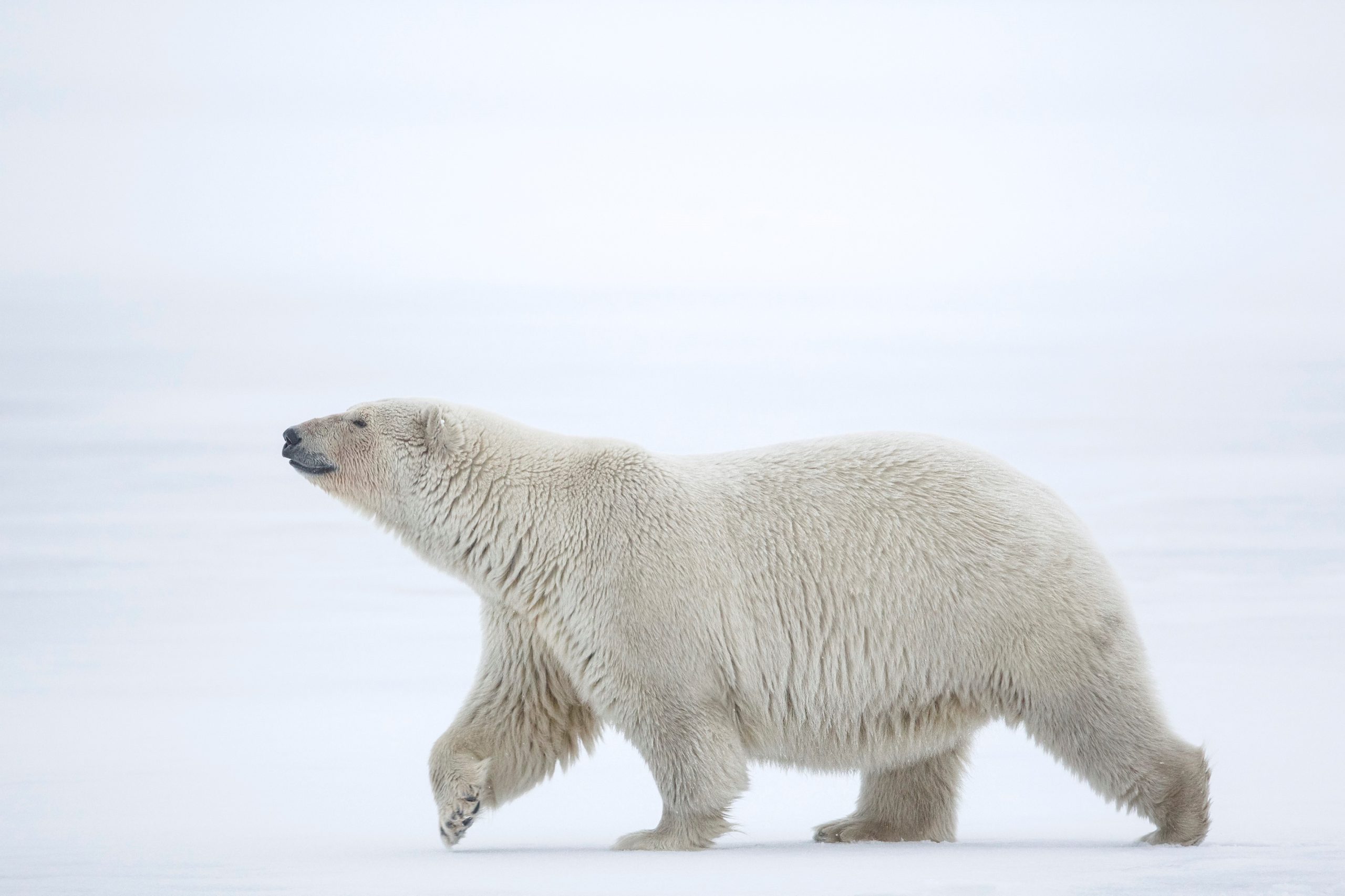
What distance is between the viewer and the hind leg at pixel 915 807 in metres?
8.07

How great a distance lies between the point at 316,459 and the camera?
25.2 ft

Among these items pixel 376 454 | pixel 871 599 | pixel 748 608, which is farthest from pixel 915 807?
pixel 376 454

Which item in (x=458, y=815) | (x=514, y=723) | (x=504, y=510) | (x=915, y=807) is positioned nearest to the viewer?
(x=458, y=815)

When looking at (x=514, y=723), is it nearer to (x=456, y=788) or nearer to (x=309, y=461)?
(x=456, y=788)

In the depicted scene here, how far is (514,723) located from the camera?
25.4ft

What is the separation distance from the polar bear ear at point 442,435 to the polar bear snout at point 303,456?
1.56 feet

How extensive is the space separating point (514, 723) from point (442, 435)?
4.67ft

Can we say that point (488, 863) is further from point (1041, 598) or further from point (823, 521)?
point (1041, 598)

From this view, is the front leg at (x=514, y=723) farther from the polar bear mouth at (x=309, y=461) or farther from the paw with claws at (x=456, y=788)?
the polar bear mouth at (x=309, y=461)

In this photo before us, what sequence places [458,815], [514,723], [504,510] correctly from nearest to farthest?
[458,815] < [504,510] < [514,723]

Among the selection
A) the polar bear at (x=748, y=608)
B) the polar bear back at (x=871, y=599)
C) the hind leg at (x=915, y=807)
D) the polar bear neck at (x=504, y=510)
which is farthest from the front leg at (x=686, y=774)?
the hind leg at (x=915, y=807)

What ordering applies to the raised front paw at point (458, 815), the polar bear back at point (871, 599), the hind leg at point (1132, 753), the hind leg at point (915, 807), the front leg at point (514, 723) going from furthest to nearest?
the hind leg at point (915, 807) < the front leg at point (514, 723) < the raised front paw at point (458, 815) < the polar bear back at point (871, 599) < the hind leg at point (1132, 753)

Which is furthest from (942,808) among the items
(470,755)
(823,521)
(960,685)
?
(470,755)

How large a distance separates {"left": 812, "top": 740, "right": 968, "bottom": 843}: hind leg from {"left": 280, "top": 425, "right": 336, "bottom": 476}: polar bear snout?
3047 millimetres
